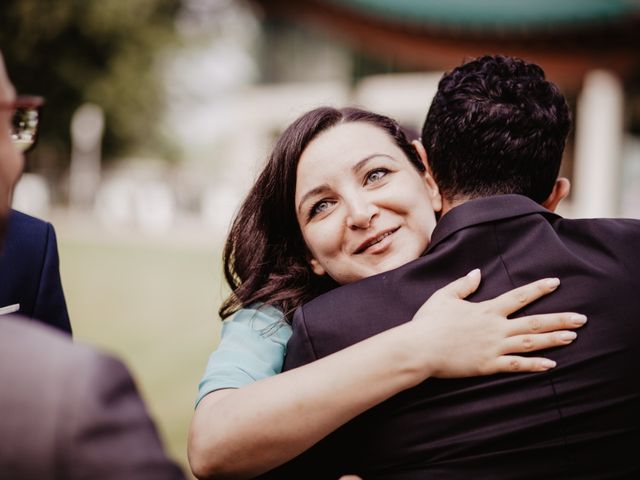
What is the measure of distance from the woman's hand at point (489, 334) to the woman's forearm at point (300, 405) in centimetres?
5

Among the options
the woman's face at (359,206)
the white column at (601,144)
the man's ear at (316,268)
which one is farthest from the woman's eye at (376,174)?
the white column at (601,144)

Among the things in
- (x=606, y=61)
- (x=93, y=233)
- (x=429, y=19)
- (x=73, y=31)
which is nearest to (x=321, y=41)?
(x=429, y=19)

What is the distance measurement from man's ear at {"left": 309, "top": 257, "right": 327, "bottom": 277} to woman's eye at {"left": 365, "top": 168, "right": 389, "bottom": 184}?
38 cm

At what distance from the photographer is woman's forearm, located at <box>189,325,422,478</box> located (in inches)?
60.4

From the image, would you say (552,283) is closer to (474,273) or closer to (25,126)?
(474,273)

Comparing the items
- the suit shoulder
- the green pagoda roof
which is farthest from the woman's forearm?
the green pagoda roof

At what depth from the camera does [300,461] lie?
1746mm

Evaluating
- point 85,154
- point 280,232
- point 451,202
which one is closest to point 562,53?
point 85,154

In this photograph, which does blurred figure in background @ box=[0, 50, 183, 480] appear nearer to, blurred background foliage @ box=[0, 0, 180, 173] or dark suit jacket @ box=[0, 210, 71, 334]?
dark suit jacket @ box=[0, 210, 71, 334]

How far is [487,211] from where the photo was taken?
1.66 m

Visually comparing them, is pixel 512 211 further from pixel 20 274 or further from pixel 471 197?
pixel 20 274

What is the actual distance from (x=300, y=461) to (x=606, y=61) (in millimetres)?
24058

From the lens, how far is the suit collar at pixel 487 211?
5.40 ft

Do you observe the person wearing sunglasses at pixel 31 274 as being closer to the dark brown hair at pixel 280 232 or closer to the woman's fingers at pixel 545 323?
the dark brown hair at pixel 280 232
